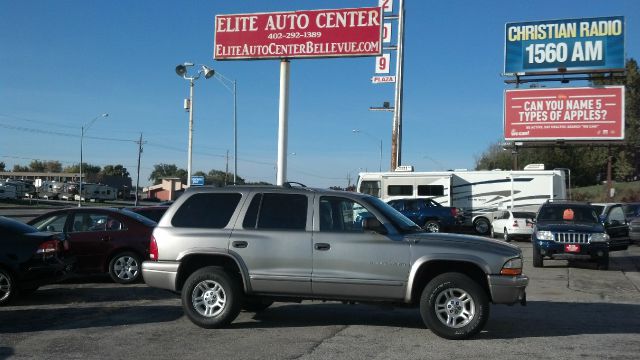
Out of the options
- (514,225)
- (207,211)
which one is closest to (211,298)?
(207,211)

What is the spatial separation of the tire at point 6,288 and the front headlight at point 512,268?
7205mm

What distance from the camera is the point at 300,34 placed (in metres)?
24.0

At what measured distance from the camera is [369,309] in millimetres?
9844

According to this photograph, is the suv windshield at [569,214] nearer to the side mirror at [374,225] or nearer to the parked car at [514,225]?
the parked car at [514,225]

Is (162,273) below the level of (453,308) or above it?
above

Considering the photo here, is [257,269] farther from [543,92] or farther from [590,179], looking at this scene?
[590,179]

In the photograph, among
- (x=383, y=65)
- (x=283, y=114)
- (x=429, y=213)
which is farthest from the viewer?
(x=383, y=65)

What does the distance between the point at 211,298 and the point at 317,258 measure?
154 cm

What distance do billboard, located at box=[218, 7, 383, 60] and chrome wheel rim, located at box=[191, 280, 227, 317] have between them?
16332mm

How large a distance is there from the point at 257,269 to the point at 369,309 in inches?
97.7

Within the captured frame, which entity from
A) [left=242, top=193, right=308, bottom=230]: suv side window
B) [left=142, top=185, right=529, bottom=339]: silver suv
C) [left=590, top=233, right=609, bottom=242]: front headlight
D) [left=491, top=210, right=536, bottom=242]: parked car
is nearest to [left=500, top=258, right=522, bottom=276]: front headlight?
[left=142, top=185, right=529, bottom=339]: silver suv

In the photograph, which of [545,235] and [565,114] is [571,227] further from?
[565,114]

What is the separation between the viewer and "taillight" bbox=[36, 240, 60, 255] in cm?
1005

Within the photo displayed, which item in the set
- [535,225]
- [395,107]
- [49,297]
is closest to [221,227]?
[49,297]
